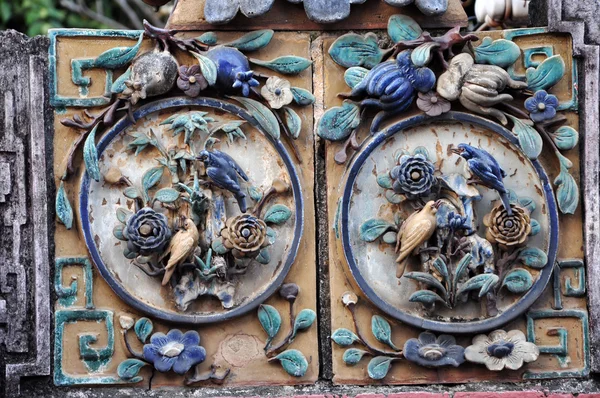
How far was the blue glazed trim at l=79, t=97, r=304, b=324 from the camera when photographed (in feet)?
19.7

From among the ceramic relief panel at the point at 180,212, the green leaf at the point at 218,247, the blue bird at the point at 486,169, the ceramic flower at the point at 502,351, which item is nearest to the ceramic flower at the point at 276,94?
the ceramic relief panel at the point at 180,212

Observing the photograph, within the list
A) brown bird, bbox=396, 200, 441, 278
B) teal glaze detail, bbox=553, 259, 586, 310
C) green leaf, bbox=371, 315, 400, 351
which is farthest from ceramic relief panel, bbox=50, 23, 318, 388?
teal glaze detail, bbox=553, 259, 586, 310

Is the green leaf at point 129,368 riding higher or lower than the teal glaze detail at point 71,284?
lower

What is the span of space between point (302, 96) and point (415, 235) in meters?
0.70

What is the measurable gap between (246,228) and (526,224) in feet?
3.46

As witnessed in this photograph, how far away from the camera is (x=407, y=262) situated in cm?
610

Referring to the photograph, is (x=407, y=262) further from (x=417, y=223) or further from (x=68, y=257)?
(x=68, y=257)

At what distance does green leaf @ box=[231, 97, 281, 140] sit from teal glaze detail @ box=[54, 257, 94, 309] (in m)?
0.84

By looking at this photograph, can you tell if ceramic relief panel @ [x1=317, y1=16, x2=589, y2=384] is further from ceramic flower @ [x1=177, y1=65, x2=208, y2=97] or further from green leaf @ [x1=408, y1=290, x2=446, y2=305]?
ceramic flower @ [x1=177, y1=65, x2=208, y2=97]

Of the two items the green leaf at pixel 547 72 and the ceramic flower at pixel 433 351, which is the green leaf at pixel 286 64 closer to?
the green leaf at pixel 547 72

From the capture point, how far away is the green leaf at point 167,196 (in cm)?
604

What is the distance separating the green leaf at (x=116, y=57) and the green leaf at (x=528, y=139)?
1490mm

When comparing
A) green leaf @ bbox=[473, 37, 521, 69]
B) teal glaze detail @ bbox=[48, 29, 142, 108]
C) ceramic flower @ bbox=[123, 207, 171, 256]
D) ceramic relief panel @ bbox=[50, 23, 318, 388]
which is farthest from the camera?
green leaf @ bbox=[473, 37, 521, 69]

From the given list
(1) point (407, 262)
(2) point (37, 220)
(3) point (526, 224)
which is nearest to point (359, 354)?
(1) point (407, 262)
